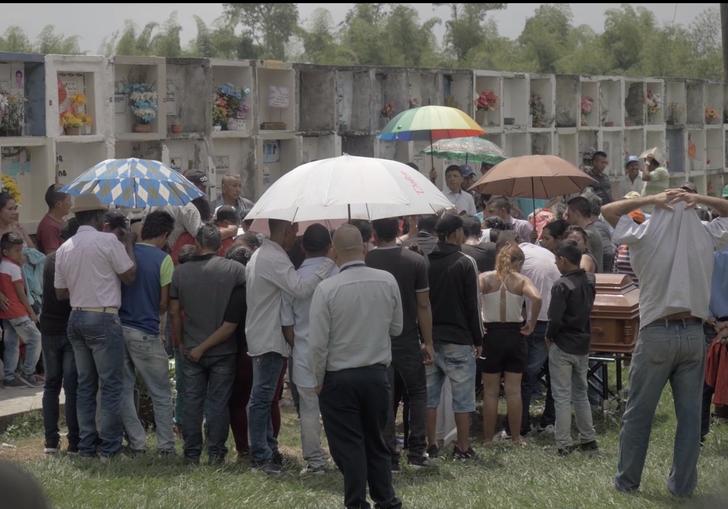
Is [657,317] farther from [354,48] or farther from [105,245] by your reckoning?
[354,48]

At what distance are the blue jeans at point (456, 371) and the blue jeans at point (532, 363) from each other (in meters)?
1.13

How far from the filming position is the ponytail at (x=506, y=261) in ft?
27.9

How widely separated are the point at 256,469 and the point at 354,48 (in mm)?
34703

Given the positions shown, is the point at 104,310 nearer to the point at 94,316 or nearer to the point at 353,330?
the point at 94,316

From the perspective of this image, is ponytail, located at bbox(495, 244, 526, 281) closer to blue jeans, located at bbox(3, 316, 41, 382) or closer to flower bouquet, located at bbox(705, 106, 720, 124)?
blue jeans, located at bbox(3, 316, 41, 382)

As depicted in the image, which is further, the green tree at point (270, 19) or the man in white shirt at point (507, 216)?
the green tree at point (270, 19)

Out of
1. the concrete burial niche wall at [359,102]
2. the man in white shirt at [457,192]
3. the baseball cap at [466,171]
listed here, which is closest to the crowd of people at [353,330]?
the man in white shirt at [457,192]

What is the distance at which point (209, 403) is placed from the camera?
7570 millimetres

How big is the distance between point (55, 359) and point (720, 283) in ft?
15.5

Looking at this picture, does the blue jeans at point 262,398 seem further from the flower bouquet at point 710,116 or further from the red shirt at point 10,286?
the flower bouquet at point 710,116

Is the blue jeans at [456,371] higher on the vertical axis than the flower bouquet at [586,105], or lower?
lower

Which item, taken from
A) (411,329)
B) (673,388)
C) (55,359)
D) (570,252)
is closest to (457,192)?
(570,252)

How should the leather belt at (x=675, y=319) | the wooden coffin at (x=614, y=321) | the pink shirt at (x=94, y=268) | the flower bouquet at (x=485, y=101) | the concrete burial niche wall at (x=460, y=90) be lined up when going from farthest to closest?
the flower bouquet at (x=485, y=101) → the concrete burial niche wall at (x=460, y=90) → the wooden coffin at (x=614, y=321) → the pink shirt at (x=94, y=268) → the leather belt at (x=675, y=319)

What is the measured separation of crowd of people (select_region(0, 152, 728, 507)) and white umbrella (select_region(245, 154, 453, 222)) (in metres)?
0.13
